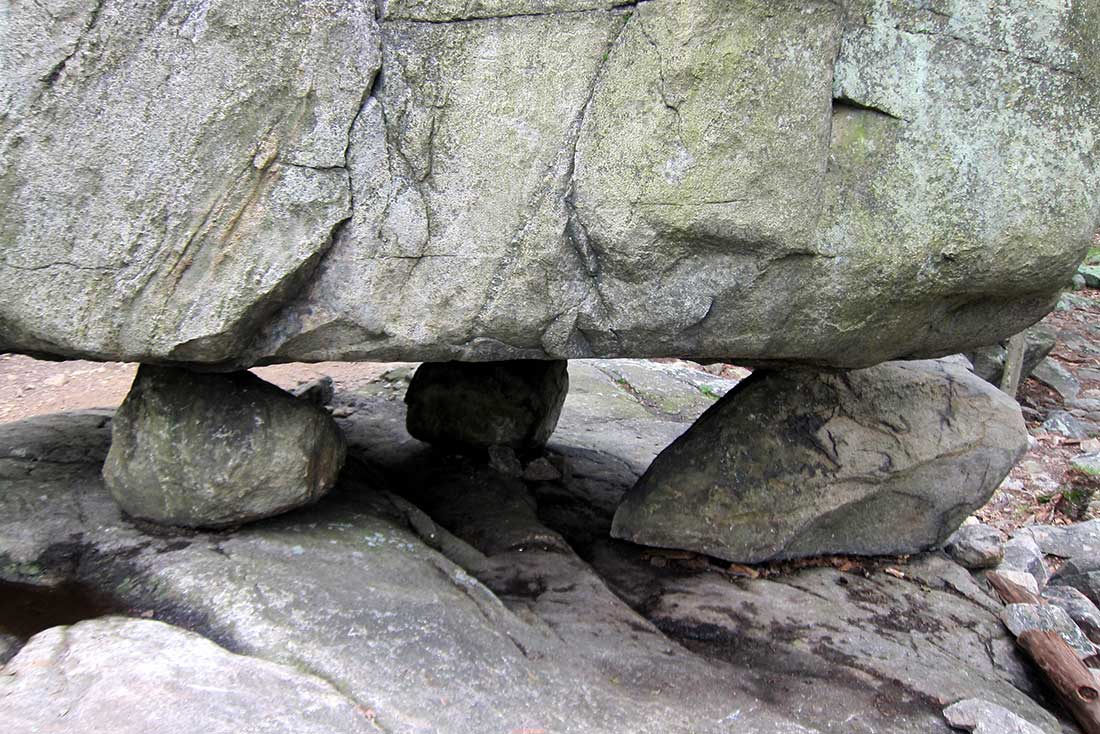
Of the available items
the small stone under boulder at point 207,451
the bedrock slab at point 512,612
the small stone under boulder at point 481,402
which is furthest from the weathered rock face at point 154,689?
the small stone under boulder at point 481,402

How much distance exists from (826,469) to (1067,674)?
1.22 metres

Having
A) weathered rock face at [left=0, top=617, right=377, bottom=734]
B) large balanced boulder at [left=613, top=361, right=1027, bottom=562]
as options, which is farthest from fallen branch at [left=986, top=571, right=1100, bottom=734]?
weathered rock face at [left=0, top=617, right=377, bottom=734]

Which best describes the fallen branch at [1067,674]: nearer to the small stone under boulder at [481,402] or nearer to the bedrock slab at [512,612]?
the bedrock slab at [512,612]

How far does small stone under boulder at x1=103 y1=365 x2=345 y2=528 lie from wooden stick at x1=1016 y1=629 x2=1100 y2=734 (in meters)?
2.92

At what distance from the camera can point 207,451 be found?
3369 millimetres

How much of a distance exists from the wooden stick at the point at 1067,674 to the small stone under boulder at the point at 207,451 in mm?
2924

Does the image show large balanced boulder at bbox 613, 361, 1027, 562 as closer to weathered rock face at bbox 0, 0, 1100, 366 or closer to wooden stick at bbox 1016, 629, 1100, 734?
wooden stick at bbox 1016, 629, 1100, 734

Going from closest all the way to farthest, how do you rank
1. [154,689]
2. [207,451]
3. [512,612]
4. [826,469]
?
[154,689] → [207,451] → [512,612] → [826,469]

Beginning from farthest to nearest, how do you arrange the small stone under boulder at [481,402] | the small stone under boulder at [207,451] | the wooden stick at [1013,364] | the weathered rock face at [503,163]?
the wooden stick at [1013,364] → the small stone under boulder at [481,402] → the small stone under boulder at [207,451] → the weathered rock face at [503,163]

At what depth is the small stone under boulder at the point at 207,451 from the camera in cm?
337

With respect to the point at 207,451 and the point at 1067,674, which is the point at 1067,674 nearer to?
the point at 1067,674

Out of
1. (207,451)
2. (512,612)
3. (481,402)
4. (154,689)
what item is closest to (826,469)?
(512,612)

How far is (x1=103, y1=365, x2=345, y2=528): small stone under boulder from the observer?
337 centimetres

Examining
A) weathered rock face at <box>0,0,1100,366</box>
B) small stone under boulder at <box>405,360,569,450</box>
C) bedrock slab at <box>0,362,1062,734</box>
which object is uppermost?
weathered rock face at <box>0,0,1100,366</box>
